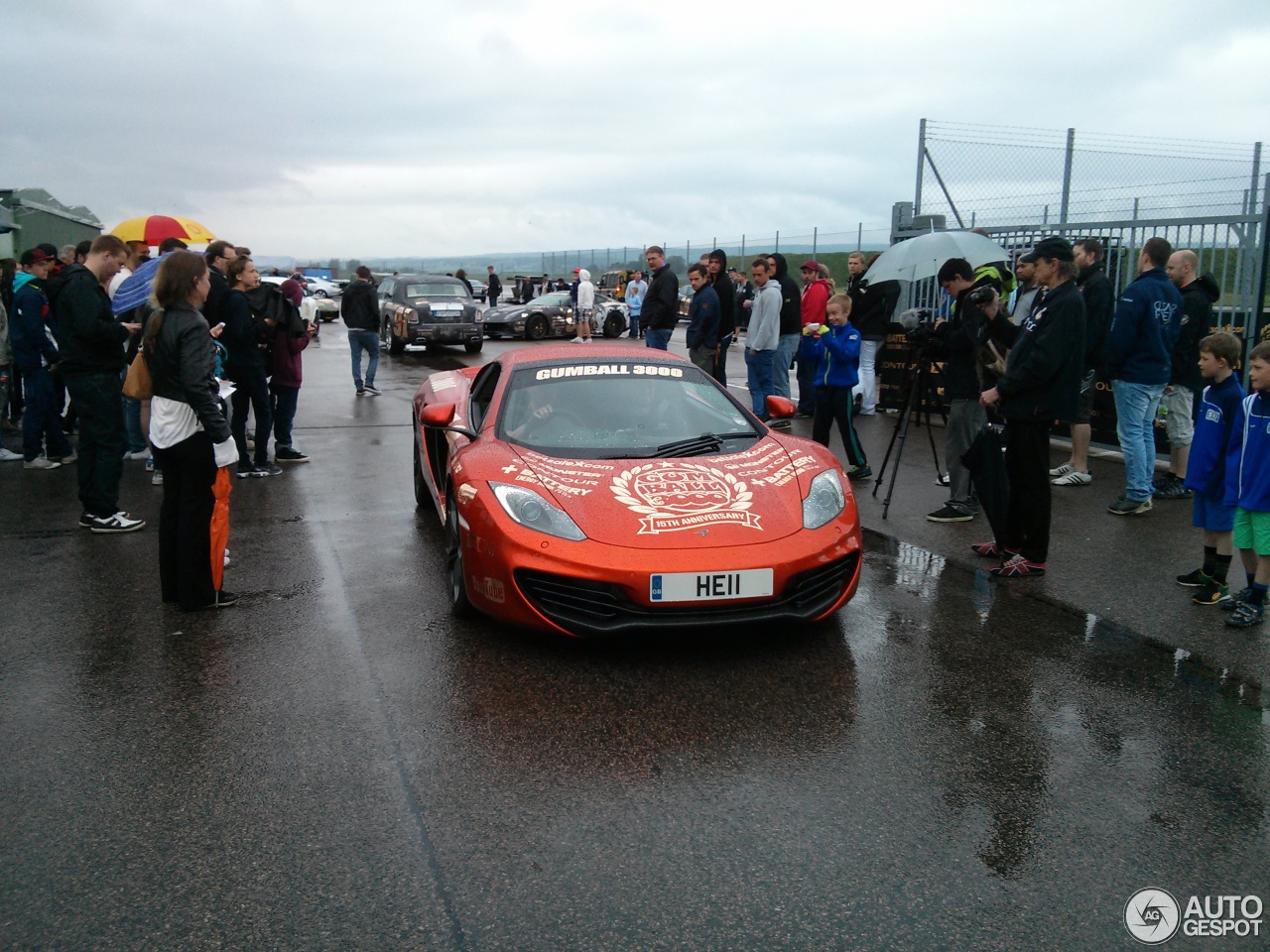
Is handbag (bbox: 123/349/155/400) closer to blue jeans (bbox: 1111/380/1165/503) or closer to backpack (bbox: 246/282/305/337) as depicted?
backpack (bbox: 246/282/305/337)

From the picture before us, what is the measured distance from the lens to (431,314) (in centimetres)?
2102

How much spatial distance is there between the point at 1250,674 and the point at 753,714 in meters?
2.25

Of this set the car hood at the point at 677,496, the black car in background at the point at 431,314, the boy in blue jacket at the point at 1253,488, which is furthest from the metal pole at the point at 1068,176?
the black car in background at the point at 431,314

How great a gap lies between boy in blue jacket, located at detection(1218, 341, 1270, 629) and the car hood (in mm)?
2011

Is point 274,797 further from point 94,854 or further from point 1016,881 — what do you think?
point 1016,881

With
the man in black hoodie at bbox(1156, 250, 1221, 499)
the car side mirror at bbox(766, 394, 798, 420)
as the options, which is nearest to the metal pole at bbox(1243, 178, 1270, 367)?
the man in black hoodie at bbox(1156, 250, 1221, 499)

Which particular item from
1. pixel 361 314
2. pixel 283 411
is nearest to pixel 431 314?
pixel 361 314

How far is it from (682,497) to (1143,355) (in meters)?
4.63

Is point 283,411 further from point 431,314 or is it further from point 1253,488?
point 431,314

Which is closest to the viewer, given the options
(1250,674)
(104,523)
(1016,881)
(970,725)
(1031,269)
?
(1016,881)

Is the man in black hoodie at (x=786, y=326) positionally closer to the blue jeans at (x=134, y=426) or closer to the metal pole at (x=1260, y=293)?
the metal pole at (x=1260, y=293)

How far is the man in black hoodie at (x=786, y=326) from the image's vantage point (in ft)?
34.8

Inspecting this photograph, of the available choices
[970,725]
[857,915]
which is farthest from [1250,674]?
[857,915]

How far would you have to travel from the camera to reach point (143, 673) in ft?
13.9
